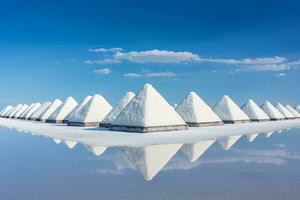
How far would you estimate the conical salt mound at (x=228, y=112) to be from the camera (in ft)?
189

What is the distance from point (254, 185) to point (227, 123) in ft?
146

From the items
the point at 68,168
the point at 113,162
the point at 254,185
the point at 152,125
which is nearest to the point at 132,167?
the point at 113,162

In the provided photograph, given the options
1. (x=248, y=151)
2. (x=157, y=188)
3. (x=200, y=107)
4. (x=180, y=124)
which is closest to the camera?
(x=157, y=188)

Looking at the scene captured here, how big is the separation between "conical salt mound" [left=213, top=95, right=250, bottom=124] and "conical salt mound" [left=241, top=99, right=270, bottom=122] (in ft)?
22.1

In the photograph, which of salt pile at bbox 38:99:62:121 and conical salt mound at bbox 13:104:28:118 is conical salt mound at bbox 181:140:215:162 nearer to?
salt pile at bbox 38:99:62:121

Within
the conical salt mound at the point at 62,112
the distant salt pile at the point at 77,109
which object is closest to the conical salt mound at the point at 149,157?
the distant salt pile at the point at 77,109

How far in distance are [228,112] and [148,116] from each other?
79.5 ft

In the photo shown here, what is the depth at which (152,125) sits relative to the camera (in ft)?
123

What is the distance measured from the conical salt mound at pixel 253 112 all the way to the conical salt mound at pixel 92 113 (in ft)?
95.9

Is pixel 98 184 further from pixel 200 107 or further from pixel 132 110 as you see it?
pixel 200 107

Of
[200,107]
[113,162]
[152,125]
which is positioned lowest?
[113,162]

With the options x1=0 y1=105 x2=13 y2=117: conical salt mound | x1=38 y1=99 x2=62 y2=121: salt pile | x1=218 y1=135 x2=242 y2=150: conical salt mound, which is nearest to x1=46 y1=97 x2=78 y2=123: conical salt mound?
x1=38 y1=99 x2=62 y2=121: salt pile

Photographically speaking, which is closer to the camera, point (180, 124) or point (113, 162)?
point (113, 162)

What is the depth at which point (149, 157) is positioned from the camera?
65.8 feet
